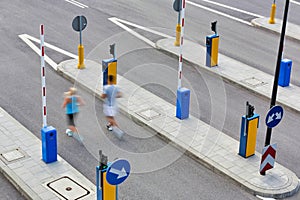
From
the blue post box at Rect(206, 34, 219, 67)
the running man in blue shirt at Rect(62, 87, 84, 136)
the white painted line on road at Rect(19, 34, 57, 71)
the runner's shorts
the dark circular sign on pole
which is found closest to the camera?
the running man in blue shirt at Rect(62, 87, 84, 136)

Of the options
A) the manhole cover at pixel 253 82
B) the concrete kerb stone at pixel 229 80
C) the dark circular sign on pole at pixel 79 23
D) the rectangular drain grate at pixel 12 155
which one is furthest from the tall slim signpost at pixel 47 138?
the manhole cover at pixel 253 82

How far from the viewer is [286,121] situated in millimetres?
15398

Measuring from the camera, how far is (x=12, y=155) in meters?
13.0

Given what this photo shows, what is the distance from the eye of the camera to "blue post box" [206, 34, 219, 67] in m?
18.1

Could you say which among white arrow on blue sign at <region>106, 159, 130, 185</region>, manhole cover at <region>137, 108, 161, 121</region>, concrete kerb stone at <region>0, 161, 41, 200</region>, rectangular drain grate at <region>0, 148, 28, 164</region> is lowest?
concrete kerb stone at <region>0, 161, 41, 200</region>

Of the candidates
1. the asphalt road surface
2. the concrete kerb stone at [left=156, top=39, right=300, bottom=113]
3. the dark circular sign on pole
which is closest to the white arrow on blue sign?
the asphalt road surface

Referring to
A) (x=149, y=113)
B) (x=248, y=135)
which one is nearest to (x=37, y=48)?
(x=149, y=113)

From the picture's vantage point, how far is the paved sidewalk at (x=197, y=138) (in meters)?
12.4

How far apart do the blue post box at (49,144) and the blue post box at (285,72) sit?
25.5 ft

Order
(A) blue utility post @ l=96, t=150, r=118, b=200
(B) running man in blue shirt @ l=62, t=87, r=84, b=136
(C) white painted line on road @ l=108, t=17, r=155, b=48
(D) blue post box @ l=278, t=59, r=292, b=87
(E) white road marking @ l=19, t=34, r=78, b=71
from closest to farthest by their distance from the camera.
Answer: (A) blue utility post @ l=96, t=150, r=118, b=200 → (B) running man in blue shirt @ l=62, t=87, r=84, b=136 → (D) blue post box @ l=278, t=59, r=292, b=87 → (E) white road marking @ l=19, t=34, r=78, b=71 → (C) white painted line on road @ l=108, t=17, r=155, b=48

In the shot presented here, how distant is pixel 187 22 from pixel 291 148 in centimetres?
1031

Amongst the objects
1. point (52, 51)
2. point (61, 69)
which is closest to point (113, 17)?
point (52, 51)

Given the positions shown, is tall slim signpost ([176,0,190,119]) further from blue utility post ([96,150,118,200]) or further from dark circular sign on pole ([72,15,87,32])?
blue utility post ([96,150,118,200])

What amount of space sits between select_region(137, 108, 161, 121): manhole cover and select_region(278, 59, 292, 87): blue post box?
4.33 meters
